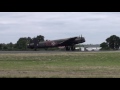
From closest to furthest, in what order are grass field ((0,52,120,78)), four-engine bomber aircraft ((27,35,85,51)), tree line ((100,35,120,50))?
grass field ((0,52,120,78)) < four-engine bomber aircraft ((27,35,85,51)) < tree line ((100,35,120,50))

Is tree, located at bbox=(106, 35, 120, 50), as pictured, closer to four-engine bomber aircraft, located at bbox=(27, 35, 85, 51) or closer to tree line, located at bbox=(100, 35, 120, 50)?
tree line, located at bbox=(100, 35, 120, 50)

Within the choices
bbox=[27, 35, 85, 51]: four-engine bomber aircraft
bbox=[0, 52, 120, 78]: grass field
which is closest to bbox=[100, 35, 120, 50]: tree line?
bbox=[27, 35, 85, 51]: four-engine bomber aircraft

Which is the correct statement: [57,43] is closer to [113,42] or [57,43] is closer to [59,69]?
[113,42]

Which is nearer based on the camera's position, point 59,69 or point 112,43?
point 59,69

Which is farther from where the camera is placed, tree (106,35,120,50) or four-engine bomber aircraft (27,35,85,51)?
tree (106,35,120,50)

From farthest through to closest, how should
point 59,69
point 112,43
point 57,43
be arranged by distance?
point 112,43, point 57,43, point 59,69

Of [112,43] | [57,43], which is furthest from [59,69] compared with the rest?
[112,43]

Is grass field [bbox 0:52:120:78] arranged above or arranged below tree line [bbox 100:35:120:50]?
below

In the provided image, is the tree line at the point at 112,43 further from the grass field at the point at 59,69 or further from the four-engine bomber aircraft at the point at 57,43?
the grass field at the point at 59,69

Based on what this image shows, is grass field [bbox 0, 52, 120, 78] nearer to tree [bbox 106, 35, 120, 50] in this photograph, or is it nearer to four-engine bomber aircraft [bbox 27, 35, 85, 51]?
four-engine bomber aircraft [bbox 27, 35, 85, 51]

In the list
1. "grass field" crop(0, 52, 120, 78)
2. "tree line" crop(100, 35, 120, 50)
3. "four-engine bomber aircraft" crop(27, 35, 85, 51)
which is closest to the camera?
"grass field" crop(0, 52, 120, 78)

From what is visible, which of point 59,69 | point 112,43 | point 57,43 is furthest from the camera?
point 112,43
